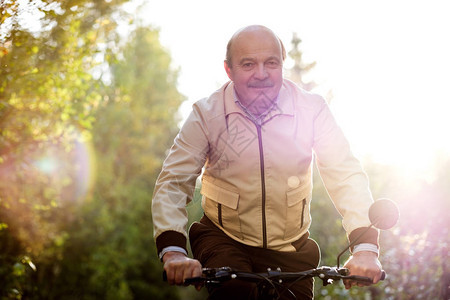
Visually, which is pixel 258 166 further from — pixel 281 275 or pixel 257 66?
pixel 281 275

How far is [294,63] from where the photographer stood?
2811cm

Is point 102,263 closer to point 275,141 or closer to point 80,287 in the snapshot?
point 80,287

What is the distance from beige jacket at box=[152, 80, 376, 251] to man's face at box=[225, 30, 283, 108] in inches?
4.8

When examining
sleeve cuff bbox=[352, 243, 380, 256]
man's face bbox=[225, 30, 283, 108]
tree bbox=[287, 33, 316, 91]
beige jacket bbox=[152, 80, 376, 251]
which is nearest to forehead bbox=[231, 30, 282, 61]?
man's face bbox=[225, 30, 283, 108]

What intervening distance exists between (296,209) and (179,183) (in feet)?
2.65

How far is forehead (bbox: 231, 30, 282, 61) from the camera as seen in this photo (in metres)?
3.21

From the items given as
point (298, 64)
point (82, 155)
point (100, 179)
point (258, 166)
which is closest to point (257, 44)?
point (258, 166)

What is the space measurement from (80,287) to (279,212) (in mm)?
21114

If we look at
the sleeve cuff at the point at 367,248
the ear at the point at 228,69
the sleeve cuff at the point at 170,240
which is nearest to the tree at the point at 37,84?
the ear at the point at 228,69

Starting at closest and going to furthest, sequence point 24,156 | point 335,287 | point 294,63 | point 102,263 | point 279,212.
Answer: point 279,212 < point 24,156 < point 335,287 < point 102,263 < point 294,63

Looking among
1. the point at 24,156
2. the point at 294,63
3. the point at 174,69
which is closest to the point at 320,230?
the point at 24,156

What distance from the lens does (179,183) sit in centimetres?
312

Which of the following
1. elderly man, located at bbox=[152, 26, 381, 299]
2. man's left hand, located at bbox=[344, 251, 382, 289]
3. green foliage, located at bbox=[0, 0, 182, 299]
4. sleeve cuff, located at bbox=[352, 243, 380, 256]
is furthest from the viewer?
green foliage, located at bbox=[0, 0, 182, 299]

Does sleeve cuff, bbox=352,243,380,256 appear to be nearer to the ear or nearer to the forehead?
the forehead
